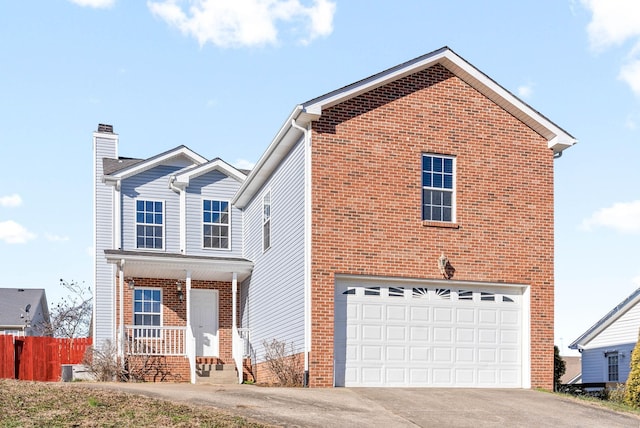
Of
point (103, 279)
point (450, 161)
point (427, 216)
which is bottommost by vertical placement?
point (103, 279)

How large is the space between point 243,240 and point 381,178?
9661 mm

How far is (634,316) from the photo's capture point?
32406mm

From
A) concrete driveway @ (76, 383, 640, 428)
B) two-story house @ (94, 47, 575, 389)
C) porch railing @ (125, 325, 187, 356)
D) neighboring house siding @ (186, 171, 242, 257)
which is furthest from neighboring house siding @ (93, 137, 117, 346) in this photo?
concrete driveway @ (76, 383, 640, 428)

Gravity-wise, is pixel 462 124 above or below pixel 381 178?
above

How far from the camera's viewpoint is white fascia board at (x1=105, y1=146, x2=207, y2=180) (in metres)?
27.2

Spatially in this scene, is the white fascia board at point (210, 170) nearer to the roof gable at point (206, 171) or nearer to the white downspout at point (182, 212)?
the roof gable at point (206, 171)

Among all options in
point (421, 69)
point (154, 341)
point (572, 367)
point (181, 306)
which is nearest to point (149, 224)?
point (181, 306)

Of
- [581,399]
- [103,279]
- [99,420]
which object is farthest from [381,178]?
[103,279]

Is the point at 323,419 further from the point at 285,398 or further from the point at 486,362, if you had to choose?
the point at 486,362

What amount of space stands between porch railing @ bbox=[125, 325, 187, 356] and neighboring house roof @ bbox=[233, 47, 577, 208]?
6707 millimetres

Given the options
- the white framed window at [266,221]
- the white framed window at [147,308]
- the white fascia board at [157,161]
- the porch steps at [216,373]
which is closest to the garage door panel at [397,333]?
the white framed window at [266,221]

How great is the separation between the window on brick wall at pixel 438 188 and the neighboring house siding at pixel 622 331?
1558 centimetres

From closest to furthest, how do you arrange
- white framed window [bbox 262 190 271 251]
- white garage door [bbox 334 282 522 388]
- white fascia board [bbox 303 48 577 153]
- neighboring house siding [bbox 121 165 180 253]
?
white garage door [bbox 334 282 522 388], white fascia board [bbox 303 48 577 153], white framed window [bbox 262 190 271 251], neighboring house siding [bbox 121 165 180 253]

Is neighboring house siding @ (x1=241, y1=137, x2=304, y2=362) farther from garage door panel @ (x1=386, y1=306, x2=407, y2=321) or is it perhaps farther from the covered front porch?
garage door panel @ (x1=386, y1=306, x2=407, y2=321)
